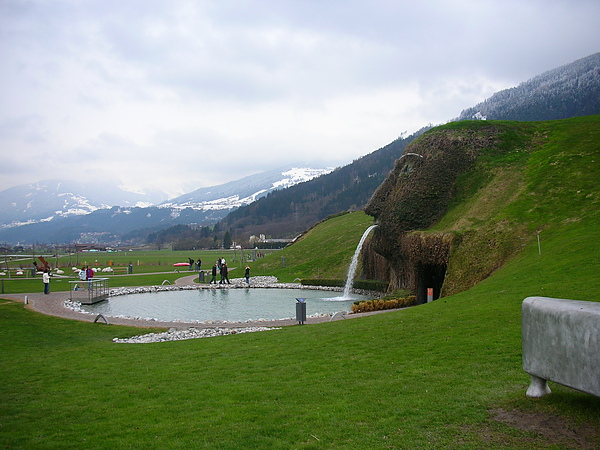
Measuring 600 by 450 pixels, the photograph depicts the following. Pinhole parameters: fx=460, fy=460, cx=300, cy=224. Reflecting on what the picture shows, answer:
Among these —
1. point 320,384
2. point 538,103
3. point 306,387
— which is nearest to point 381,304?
point 320,384

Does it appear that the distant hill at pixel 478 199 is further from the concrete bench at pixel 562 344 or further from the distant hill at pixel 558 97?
the distant hill at pixel 558 97

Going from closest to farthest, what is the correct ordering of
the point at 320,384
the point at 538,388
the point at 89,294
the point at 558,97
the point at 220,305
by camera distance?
the point at 538,388, the point at 320,384, the point at 220,305, the point at 89,294, the point at 558,97

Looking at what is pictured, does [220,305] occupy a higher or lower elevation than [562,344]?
lower

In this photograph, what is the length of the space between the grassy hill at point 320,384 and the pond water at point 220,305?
7029 millimetres

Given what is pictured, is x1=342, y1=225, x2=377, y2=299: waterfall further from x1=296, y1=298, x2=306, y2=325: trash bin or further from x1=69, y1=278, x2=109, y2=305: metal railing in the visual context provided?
x1=69, y1=278, x2=109, y2=305: metal railing

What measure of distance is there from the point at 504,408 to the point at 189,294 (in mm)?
33899

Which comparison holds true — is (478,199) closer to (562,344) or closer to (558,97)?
(562,344)

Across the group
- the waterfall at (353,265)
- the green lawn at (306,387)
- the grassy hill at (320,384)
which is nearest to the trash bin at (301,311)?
the grassy hill at (320,384)

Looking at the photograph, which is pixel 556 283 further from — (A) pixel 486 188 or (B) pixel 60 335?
(B) pixel 60 335

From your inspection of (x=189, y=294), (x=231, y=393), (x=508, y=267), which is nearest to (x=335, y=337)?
(x=231, y=393)

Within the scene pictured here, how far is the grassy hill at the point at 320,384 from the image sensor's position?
631 cm

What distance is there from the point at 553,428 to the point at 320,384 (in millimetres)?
4408

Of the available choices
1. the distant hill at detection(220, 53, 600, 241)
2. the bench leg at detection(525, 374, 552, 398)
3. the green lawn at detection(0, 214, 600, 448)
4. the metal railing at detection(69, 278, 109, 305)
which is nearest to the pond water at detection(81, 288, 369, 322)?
the metal railing at detection(69, 278, 109, 305)

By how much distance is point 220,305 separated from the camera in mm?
31000
